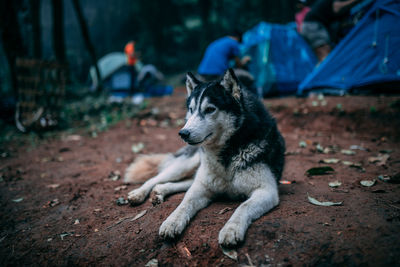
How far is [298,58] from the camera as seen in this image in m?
7.93

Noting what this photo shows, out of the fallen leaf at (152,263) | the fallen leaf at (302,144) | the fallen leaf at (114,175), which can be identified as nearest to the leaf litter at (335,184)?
the fallen leaf at (302,144)

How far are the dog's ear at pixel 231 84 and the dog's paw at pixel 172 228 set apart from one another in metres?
1.28

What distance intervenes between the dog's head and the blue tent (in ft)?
13.1

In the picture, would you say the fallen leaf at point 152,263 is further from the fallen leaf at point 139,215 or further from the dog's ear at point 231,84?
the dog's ear at point 231,84

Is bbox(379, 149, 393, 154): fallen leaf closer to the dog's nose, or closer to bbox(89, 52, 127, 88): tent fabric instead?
the dog's nose

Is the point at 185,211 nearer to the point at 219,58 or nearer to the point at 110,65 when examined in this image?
the point at 219,58

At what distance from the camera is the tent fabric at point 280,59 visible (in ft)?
25.2

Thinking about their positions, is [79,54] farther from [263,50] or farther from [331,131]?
[331,131]

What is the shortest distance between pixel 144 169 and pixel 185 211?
1589mm

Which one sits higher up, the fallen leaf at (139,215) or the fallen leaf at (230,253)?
the fallen leaf at (230,253)

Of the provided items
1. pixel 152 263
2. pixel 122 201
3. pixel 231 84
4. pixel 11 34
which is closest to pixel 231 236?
pixel 152 263

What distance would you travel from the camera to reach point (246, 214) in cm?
185

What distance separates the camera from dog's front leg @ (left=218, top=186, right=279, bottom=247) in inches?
65.0

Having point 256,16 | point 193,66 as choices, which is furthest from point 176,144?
point 256,16
